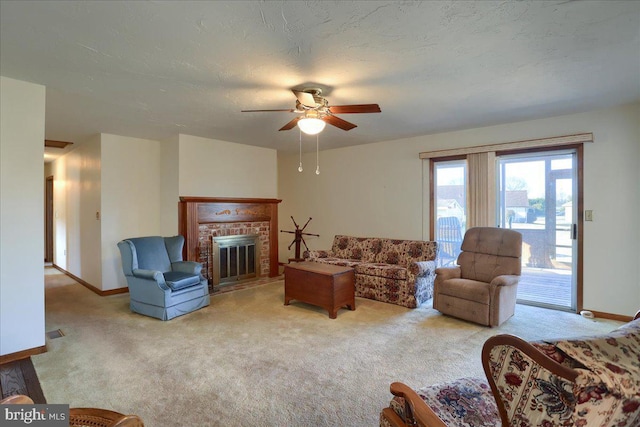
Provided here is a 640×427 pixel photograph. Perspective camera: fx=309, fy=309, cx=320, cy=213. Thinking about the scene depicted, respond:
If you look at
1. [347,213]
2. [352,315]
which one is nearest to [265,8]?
[352,315]

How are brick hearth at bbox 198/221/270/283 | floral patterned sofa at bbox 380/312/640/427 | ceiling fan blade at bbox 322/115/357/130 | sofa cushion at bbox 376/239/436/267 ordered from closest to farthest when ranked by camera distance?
floral patterned sofa at bbox 380/312/640/427, ceiling fan blade at bbox 322/115/357/130, sofa cushion at bbox 376/239/436/267, brick hearth at bbox 198/221/270/283

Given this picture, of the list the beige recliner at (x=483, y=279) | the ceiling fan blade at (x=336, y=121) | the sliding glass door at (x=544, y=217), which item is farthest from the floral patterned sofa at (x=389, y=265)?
the ceiling fan blade at (x=336, y=121)

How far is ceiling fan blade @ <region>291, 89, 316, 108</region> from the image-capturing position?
2.74 metres

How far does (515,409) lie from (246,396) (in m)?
1.75

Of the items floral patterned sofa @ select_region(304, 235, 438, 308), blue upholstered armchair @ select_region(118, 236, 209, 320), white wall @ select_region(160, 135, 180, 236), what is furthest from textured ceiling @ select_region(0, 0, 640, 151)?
floral patterned sofa @ select_region(304, 235, 438, 308)

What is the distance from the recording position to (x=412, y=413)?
4.21ft

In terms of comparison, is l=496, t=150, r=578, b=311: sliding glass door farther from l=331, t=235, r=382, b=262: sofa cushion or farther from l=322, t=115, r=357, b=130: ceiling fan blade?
l=322, t=115, r=357, b=130: ceiling fan blade

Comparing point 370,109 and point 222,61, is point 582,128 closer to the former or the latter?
point 370,109

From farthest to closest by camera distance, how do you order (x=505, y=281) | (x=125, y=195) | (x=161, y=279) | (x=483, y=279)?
(x=125, y=195) < (x=483, y=279) < (x=161, y=279) < (x=505, y=281)

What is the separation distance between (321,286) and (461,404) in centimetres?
249

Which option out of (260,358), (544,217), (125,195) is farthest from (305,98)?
(125,195)

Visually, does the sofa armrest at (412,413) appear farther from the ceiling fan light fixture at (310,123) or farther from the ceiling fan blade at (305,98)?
the ceiling fan blade at (305,98)

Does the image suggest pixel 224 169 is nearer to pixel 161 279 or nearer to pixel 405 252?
pixel 161 279

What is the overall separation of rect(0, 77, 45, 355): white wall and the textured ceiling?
0.28 meters
